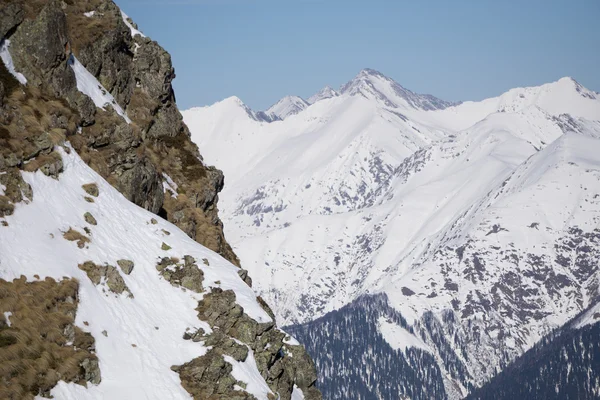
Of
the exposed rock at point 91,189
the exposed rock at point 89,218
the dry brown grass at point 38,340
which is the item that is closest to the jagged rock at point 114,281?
the dry brown grass at point 38,340

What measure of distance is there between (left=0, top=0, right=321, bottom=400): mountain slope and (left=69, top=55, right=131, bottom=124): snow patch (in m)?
0.16

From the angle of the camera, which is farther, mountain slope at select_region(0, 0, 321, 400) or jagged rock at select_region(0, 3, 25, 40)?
jagged rock at select_region(0, 3, 25, 40)

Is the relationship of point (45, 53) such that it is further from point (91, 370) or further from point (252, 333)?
point (91, 370)

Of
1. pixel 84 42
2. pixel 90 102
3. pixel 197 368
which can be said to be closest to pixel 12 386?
pixel 197 368

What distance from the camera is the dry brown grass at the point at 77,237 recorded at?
62250 mm

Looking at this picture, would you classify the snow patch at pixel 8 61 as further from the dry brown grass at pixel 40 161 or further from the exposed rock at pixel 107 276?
the exposed rock at pixel 107 276

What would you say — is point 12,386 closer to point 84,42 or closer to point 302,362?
point 302,362

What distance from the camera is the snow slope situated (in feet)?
185

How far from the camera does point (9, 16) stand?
72.2 m

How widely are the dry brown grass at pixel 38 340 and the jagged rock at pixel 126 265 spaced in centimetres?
578

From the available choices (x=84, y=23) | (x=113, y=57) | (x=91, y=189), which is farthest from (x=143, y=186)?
(x=84, y=23)

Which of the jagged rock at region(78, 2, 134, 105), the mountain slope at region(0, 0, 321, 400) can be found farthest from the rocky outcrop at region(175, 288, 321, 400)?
the jagged rock at region(78, 2, 134, 105)

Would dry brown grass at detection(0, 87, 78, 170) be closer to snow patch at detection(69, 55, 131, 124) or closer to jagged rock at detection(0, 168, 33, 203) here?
jagged rock at detection(0, 168, 33, 203)

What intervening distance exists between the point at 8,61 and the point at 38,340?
28850 millimetres
